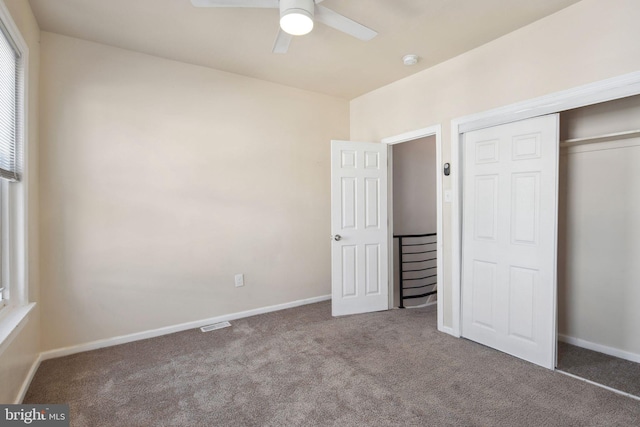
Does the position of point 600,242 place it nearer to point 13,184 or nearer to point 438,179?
point 438,179

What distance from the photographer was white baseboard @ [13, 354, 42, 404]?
2.05m

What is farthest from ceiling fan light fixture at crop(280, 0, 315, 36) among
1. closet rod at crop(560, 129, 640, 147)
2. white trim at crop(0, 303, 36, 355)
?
closet rod at crop(560, 129, 640, 147)

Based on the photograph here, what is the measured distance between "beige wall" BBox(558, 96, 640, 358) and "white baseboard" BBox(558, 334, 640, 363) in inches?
1.0

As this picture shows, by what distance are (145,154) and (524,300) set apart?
3.57 metres

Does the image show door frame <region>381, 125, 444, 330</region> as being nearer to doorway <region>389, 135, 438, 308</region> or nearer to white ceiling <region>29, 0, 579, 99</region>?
doorway <region>389, 135, 438, 308</region>

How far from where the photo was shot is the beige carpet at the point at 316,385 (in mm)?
1924

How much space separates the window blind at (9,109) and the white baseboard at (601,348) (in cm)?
448

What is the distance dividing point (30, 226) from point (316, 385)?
2.39 metres

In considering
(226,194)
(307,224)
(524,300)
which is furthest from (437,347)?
(226,194)

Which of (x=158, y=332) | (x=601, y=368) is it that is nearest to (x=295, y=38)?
(x=158, y=332)

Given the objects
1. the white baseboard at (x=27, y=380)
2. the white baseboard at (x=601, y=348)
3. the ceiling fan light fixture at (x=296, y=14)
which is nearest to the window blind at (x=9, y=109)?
the white baseboard at (x=27, y=380)

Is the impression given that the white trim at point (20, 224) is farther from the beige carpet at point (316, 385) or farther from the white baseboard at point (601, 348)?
the white baseboard at point (601, 348)

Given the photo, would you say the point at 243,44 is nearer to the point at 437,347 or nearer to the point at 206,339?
the point at 206,339

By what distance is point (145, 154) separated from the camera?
10.0ft
